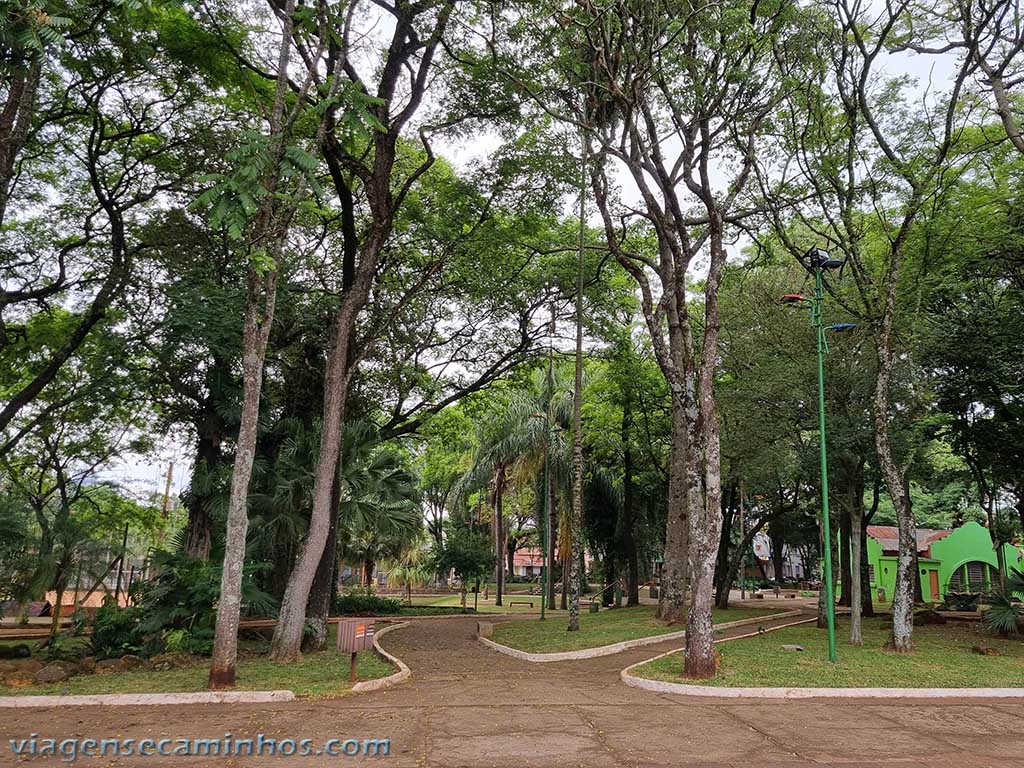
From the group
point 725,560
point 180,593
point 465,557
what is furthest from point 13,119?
point 725,560

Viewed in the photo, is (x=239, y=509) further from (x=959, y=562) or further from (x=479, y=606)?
(x=959, y=562)

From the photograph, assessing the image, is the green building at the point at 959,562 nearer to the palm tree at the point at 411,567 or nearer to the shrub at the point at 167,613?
the palm tree at the point at 411,567

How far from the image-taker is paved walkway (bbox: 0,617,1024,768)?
648 cm

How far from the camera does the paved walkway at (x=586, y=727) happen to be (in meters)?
6.48

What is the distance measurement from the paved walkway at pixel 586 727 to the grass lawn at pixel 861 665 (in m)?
0.91

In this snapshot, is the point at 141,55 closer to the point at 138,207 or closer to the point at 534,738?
the point at 138,207

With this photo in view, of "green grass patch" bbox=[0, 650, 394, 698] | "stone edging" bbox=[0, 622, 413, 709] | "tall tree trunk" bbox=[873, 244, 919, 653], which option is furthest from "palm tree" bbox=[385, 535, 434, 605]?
"stone edging" bbox=[0, 622, 413, 709]

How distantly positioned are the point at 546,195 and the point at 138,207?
1013 cm

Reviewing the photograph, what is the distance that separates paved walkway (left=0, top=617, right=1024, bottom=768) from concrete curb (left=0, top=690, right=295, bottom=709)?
268 mm

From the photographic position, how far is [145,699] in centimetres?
872

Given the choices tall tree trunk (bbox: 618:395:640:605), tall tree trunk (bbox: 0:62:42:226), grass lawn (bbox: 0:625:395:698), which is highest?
tall tree trunk (bbox: 0:62:42:226)

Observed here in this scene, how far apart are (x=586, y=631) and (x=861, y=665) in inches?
279

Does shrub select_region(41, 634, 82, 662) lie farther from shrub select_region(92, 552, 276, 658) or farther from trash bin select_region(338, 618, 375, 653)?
trash bin select_region(338, 618, 375, 653)

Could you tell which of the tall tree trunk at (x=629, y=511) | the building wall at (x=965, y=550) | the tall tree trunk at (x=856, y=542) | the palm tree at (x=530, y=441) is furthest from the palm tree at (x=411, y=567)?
the building wall at (x=965, y=550)
